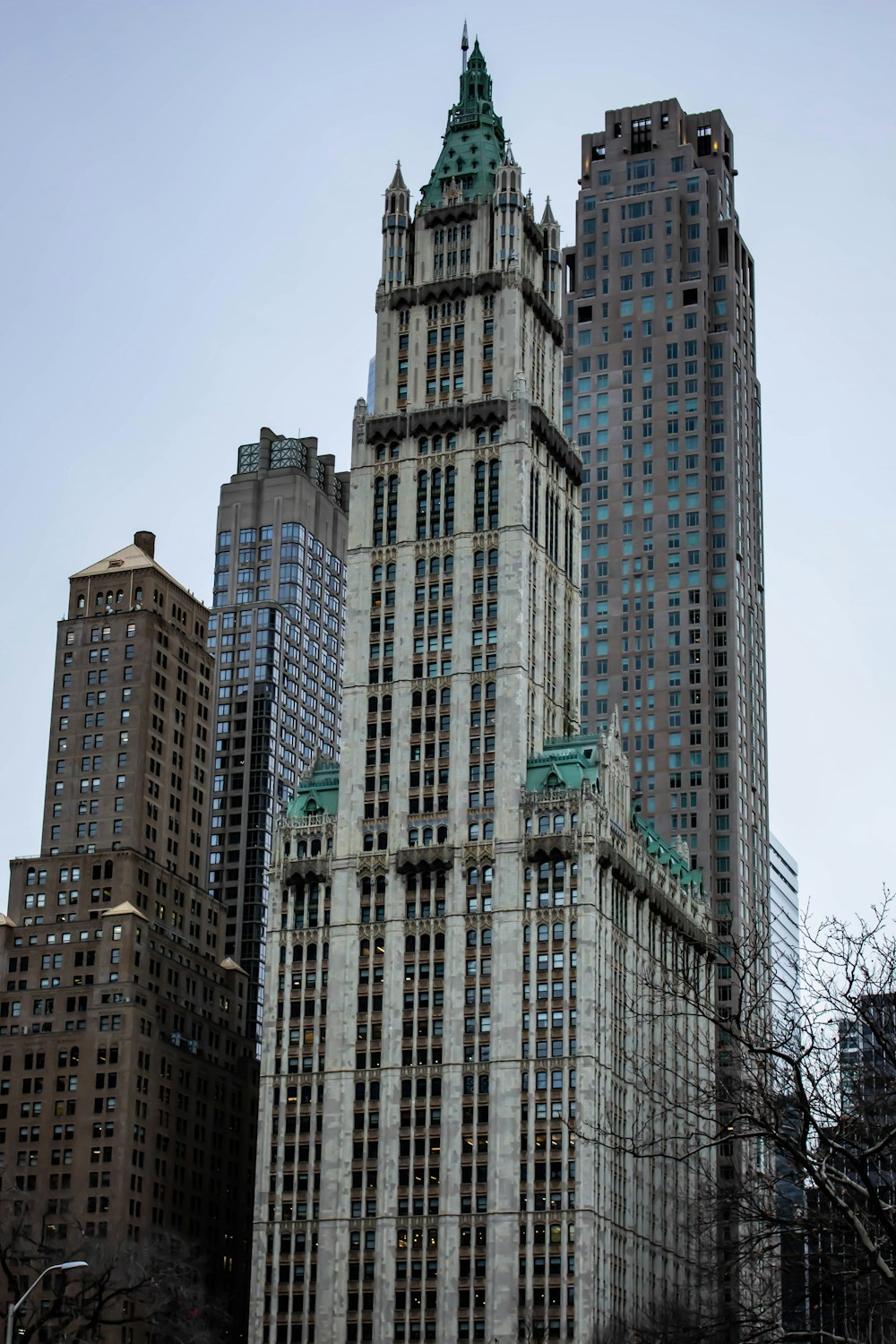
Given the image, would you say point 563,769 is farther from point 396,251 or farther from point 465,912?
point 396,251

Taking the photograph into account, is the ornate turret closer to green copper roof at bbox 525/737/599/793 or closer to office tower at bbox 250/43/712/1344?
office tower at bbox 250/43/712/1344

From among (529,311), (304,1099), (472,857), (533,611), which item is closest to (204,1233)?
(304,1099)

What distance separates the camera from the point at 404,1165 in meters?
164

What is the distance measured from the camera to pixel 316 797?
604 ft

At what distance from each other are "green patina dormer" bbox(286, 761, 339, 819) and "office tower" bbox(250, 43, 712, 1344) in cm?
33

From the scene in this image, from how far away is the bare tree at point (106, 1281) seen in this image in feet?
391

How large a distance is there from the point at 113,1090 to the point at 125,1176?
8.26 m

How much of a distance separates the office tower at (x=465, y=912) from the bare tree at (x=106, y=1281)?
14067 mm

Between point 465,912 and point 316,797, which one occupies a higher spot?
point 316,797

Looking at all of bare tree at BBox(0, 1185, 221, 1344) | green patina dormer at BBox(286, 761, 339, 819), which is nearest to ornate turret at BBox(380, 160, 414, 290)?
green patina dormer at BBox(286, 761, 339, 819)

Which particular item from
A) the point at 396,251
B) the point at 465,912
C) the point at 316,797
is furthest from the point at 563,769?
the point at 396,251

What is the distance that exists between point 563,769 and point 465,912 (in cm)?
1496

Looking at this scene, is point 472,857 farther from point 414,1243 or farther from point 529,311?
point 529,311

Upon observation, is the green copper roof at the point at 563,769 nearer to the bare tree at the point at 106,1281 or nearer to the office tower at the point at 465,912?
the office tower at the point at 465,912
